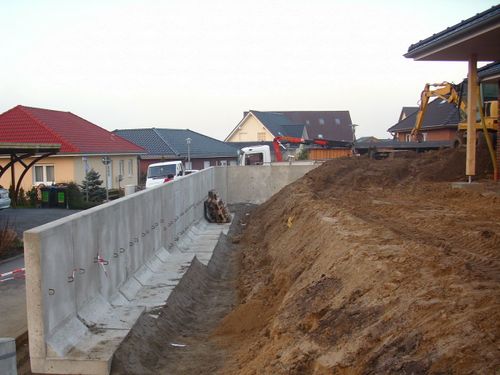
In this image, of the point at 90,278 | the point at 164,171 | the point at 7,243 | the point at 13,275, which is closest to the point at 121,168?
the point at 164,171

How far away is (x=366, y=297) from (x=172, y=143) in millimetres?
48078

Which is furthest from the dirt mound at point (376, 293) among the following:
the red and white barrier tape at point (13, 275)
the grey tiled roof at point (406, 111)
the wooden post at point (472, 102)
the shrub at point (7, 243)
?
the grey tiled roof at point (406, 111)

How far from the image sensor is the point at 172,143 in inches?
2105

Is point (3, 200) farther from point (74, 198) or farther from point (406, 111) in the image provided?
point (406, 111)

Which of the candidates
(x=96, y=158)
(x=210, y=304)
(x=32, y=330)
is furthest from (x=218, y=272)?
(x=96, y=158)

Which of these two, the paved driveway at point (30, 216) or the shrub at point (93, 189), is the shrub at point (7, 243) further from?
the shrub at point (93, 189)

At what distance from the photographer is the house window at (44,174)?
1308 inches

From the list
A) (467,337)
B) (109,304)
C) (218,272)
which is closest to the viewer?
(467,337)

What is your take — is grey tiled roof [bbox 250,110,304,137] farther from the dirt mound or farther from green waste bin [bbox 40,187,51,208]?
the dirt mound

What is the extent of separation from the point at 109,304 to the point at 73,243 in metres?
1.61

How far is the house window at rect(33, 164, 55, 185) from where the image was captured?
33.2 m

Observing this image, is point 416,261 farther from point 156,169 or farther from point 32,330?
point 156,169

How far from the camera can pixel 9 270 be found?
43.0ft

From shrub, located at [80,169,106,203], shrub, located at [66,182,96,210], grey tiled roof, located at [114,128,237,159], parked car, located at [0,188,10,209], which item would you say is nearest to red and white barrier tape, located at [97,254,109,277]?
parked car, located at [0,188,10,209]
